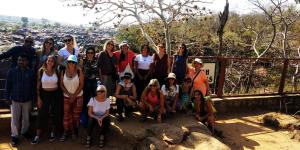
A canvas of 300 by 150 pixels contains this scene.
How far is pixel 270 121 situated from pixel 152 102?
3.36m

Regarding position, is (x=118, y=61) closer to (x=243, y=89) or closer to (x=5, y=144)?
(x=5, y=144)

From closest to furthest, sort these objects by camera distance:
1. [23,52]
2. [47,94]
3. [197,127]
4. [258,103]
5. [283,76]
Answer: [47,94]
[23,52]
[197,127]
[258,103]
[283,76]

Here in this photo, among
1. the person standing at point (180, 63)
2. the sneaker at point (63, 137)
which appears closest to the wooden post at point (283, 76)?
the person standing at point (180, 63)

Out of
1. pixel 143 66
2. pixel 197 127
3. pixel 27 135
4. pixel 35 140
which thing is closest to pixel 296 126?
pixel 197 127

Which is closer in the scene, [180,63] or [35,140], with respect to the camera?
[35,140]

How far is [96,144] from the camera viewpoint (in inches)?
243

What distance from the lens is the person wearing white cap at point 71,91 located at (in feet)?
19.2

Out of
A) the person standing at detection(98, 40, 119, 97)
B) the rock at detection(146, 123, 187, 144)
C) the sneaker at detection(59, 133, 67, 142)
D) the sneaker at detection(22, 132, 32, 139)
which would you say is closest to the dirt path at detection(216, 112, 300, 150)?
the rock at detection(146, 123, 187, 144)

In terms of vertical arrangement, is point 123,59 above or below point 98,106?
above

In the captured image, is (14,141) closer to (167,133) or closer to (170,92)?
(167,133)

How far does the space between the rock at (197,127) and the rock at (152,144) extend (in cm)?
79

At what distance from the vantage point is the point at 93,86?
6.29 metres

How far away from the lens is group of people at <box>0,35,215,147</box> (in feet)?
19.1

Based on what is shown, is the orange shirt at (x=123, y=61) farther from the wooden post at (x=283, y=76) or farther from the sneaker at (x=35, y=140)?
the wooden post at (x=283, y=76)
